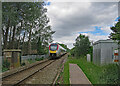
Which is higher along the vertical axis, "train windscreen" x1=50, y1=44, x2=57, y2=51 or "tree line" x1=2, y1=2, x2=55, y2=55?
"tree line" x1=2, y1=2, x2=55, y2=55

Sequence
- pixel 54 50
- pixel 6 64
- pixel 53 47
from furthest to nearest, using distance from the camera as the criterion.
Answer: pixel 53 47 → pixel 54 50 → pixel 6 64

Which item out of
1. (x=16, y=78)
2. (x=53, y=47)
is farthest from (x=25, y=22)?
(x=16, y=78)

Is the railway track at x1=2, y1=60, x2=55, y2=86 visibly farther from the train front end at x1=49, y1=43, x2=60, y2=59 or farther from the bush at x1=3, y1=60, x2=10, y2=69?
the train front end at x1=49, y1=43, x2=60, y2=59

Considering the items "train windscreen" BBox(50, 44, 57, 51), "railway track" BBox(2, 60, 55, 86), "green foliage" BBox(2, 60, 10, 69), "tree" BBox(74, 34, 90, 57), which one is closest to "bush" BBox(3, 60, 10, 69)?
"green foliage" BBox(2, 60, 10, 69)

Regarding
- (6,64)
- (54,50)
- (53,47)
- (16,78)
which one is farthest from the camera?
(53,47)

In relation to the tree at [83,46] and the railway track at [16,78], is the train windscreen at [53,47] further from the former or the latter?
the railway track at [16,78]

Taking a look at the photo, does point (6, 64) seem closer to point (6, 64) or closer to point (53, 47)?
point (6, 64)

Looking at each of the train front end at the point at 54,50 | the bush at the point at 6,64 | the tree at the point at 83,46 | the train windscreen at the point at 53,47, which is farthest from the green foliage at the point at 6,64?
the tree at the point at 83,46

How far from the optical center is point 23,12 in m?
20.9

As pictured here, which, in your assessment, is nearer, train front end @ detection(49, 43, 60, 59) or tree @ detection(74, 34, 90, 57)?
tree @ detection(74, 34, 90, 57)

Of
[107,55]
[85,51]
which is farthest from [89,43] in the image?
[107,55]

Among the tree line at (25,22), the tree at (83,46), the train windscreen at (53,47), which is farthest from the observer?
the train windscreen at (53,47)

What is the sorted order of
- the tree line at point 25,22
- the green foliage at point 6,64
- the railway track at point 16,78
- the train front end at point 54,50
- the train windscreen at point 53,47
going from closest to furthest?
the railway track at point 16,78, the green foliage at point 6,64, the tree line at point 25,22, the train front end at point 54,50, the train windscreen at point 53,47

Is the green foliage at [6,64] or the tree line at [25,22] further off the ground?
the tree line at [25,22]
